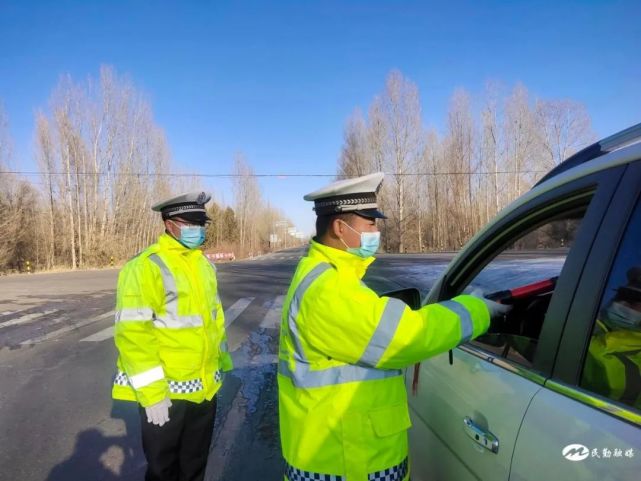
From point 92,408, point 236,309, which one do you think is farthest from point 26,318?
point 92,408

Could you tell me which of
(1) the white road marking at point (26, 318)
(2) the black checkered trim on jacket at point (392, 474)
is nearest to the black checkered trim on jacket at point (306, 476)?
(2) the black checkered trim on jacket at point (392, 474)

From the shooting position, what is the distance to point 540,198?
4.81 feet

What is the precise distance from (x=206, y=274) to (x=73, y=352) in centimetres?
524

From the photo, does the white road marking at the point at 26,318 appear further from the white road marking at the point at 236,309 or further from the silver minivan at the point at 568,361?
the silver minivan at the point at 568,361

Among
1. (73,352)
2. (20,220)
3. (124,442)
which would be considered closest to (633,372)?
(124,442)

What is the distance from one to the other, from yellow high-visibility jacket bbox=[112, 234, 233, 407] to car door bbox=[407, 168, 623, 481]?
1.23m

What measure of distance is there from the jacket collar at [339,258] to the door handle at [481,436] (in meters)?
0.64

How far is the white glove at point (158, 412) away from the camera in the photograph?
2.25m

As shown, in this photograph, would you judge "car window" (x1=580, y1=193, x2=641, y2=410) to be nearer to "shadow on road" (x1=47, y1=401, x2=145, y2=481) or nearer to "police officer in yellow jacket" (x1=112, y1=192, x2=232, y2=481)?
"police officer in yellow jacket" (x1=112, y1=192, x2=232, y2=481)

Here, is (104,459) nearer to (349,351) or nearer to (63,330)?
(349,351)

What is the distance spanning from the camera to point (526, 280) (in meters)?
2.05

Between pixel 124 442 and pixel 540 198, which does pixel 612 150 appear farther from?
pixel 124 442

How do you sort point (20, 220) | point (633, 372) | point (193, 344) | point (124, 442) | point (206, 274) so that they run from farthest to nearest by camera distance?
point (20, 220) → point (124, 442) → point (206, 274) → point (193, 344) → point (633, 372)

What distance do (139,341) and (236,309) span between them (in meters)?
7.69
